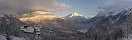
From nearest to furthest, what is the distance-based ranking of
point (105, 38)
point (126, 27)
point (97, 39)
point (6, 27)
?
point (126, 27) < point (6, 27) < point (105, 38) < point (97, 39)

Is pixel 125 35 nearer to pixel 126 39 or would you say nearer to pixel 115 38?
pixel 126 39

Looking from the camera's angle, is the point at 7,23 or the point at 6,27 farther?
the point at 7,23

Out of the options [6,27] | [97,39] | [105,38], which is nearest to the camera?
[6,27]

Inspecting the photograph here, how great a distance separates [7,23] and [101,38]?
4826cm

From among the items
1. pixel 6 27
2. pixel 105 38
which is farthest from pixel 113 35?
pixel 6 27

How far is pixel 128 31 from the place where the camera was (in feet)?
427

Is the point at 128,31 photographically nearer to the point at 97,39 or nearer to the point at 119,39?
the point at 119,39

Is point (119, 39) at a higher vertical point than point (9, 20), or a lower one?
lower

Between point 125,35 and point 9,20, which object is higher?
point 9,20

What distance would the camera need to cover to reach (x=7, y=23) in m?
152

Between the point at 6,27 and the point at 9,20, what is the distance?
2176cm

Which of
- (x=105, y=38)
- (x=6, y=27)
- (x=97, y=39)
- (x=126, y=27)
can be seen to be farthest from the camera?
(x=97, y=39)

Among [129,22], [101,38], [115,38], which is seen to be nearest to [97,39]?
[101,38]

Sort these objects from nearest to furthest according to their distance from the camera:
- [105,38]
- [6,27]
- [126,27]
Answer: [126,27]
[6,27]
[105,38]
